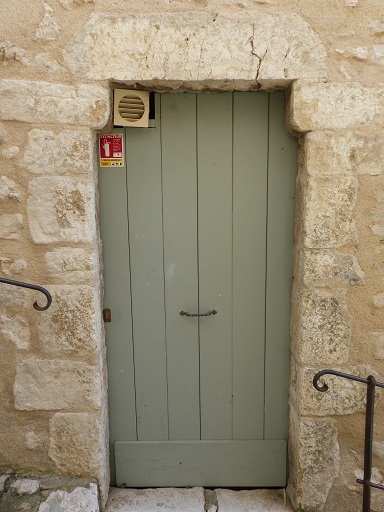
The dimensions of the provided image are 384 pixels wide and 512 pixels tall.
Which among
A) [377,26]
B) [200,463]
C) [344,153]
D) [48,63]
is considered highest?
[377,26]

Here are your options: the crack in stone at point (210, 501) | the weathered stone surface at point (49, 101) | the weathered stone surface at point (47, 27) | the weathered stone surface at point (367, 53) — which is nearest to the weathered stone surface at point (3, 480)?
the crack in stone at point (210, 501)

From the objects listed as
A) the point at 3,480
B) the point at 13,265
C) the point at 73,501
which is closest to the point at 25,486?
the point at 3,480

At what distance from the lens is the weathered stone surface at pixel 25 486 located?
7.37ft

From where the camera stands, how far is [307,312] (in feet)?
7.41

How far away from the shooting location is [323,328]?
2.26 m

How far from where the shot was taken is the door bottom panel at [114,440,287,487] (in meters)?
2.57

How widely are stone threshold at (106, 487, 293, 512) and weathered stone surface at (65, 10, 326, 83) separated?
7.11ft

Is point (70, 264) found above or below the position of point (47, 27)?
below

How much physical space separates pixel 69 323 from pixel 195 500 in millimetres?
1194

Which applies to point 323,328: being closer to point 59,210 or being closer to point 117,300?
point 117,300

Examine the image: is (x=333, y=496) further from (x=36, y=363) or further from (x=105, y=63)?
(x=105, y=63)

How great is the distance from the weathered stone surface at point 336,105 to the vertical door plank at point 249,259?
268 millimetres

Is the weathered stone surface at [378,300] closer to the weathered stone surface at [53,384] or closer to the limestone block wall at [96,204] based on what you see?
the limestone block wall at [96,204]

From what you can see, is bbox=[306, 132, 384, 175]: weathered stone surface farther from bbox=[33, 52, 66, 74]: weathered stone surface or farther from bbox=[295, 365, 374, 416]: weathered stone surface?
bbox=[33, 52, 66, 74]: weathered stone surface
